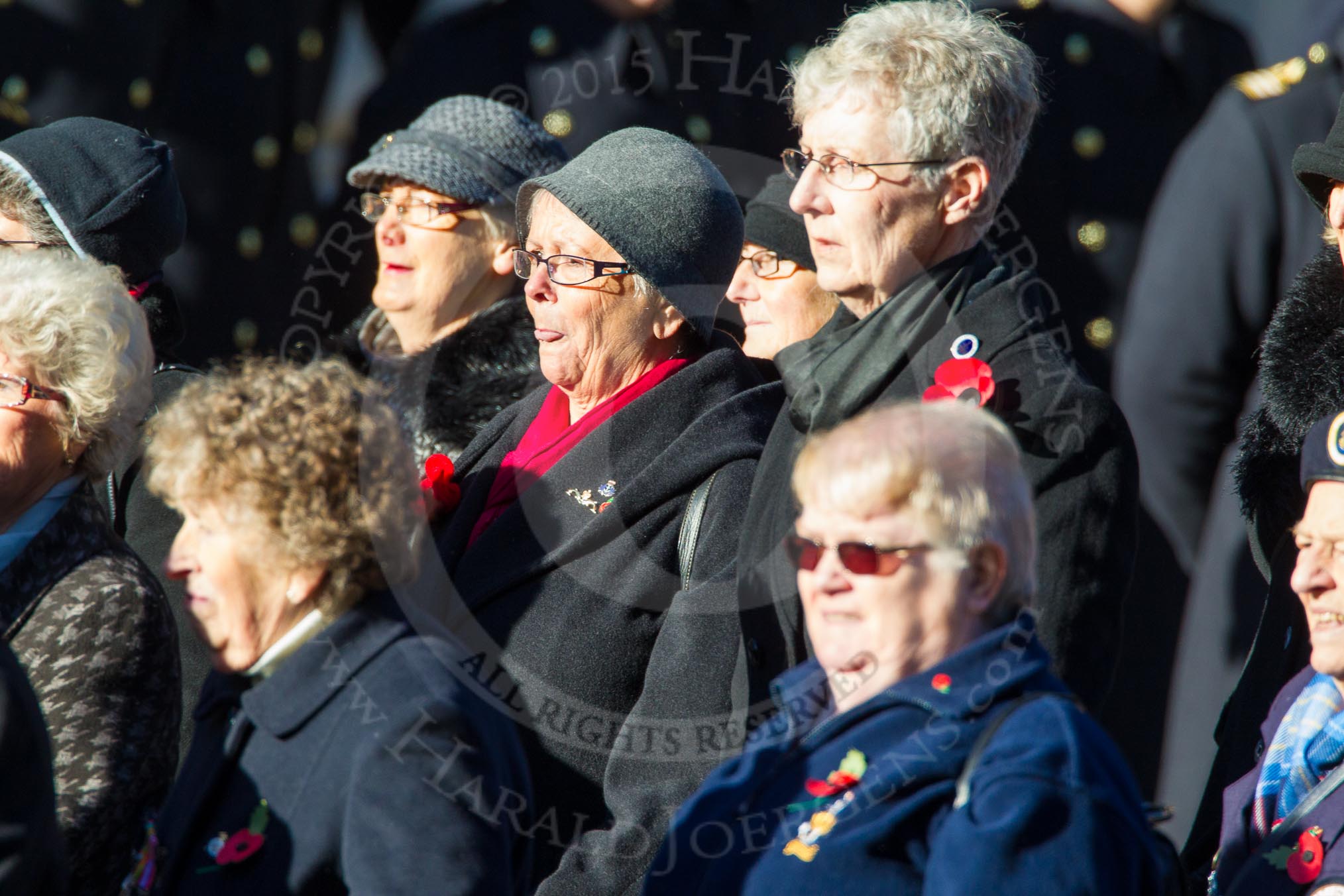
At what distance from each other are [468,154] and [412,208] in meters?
0.19

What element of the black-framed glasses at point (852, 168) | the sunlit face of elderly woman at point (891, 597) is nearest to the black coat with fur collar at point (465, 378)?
the black-framed glasses at point (852, 168)

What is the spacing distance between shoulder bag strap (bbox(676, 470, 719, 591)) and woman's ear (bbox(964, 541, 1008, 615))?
0.80 metres

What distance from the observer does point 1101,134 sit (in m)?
4.20

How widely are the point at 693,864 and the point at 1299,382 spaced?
1489mm

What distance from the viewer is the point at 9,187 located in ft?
11.5

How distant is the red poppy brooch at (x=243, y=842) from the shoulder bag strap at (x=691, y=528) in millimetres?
882

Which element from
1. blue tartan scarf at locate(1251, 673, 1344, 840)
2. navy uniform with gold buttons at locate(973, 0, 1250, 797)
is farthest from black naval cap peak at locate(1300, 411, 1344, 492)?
navy uniform with gold buttons at locate(973, 0, 1250, 797)

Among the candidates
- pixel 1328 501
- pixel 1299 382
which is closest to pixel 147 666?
pixel 1328 501

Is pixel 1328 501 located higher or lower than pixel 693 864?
higher

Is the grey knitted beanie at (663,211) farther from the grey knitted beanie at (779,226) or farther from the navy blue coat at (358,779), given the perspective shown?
the navy blue coat at (358,779)

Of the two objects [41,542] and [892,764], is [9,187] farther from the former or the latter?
[892,764]

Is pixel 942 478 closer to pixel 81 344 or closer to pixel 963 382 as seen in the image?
pixel 963 382

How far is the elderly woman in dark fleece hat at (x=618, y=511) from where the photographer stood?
2709 millimetres

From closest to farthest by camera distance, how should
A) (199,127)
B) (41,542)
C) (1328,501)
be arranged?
(1328,501)
(41,542)
(199,127)
